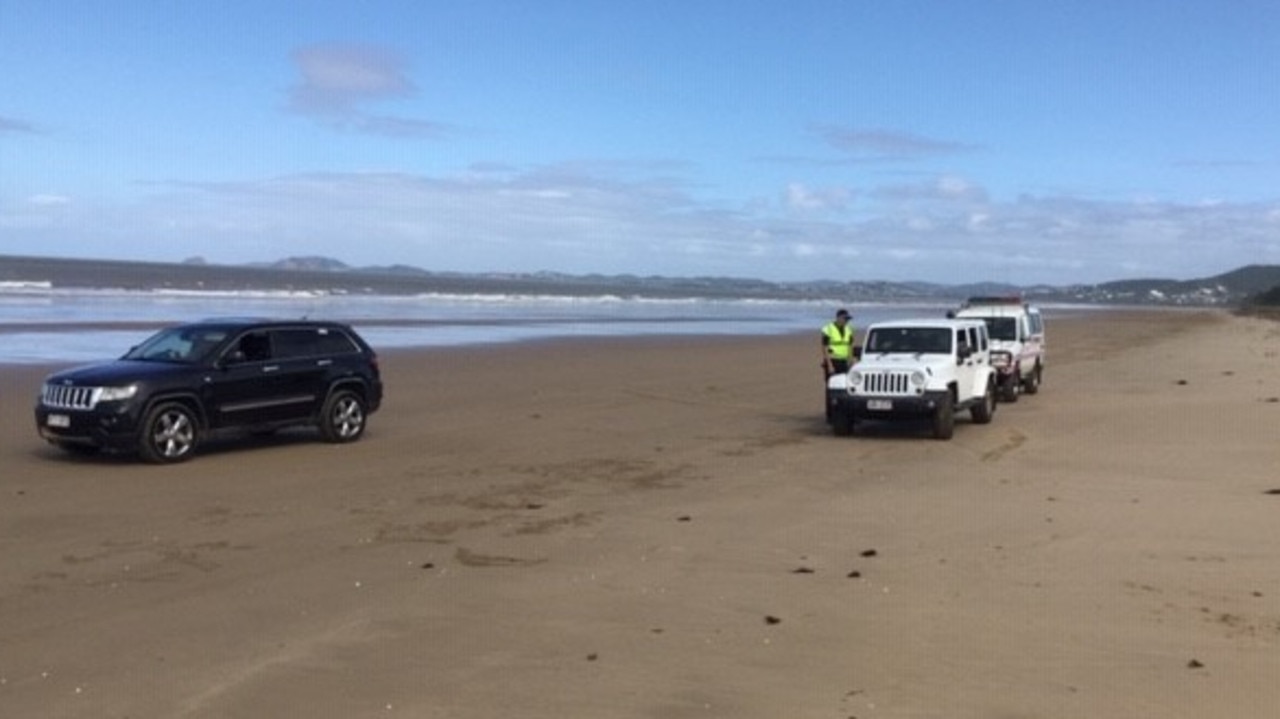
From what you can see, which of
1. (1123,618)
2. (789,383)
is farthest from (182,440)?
(789,383)

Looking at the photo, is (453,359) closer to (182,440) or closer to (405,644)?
(182,440)

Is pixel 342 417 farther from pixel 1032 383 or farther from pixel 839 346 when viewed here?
pixel 1032 383

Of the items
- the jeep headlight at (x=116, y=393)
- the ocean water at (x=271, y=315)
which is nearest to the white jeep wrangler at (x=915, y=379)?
the jeep headlight at (x=116, y=393)

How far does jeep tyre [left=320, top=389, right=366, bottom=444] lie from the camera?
16078 millimetres

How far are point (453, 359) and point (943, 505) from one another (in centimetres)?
2103

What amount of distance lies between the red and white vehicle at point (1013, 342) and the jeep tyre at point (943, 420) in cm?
575

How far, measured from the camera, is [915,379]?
55.7ft

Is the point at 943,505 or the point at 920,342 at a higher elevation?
the point at 920,342

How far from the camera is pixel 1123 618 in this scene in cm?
755

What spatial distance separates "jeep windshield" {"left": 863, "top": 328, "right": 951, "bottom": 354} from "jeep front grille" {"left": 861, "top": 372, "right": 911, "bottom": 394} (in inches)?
55.5

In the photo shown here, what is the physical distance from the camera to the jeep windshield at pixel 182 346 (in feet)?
49.0

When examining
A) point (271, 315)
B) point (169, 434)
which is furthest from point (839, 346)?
point (271, 315)

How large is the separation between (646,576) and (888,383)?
911 centimetres

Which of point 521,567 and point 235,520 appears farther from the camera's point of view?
point 235,520
